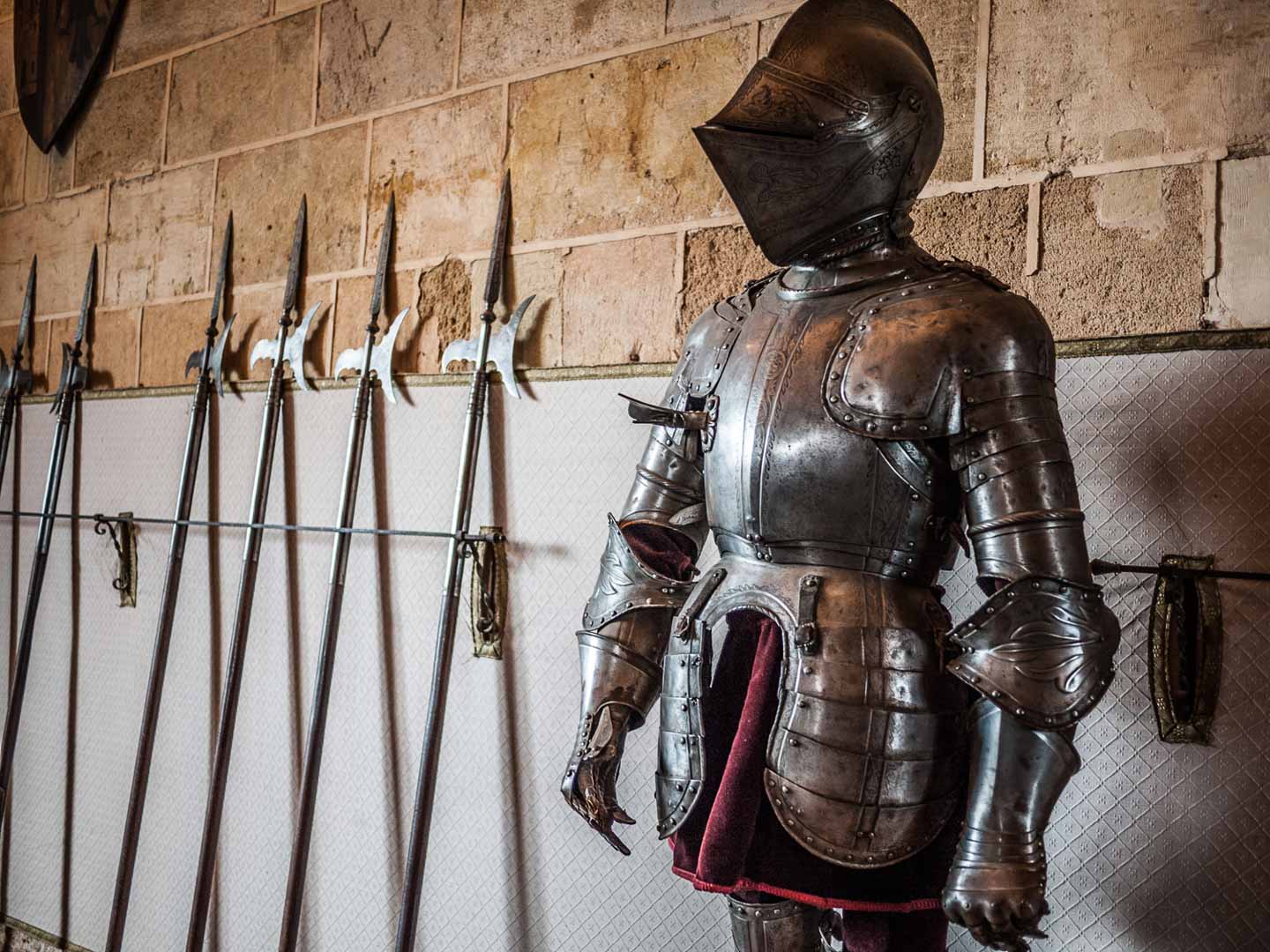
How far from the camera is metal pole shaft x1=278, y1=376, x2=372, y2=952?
2.52 meters

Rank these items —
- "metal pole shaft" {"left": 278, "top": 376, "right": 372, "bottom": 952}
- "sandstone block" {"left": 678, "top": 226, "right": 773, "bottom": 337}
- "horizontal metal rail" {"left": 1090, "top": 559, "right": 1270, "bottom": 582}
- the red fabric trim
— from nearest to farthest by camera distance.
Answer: the red fabric trim, "horizontal metal rail" {"left": 1090, "top": 559, "right": 1270, "bottom": 582}, "sandstone block" {"left": 678, "top": 226, "right": 773, "bottom": 337}, "metal pole shaft" {"left": 278, "top": 376, "right": 372, "bottom": 952}

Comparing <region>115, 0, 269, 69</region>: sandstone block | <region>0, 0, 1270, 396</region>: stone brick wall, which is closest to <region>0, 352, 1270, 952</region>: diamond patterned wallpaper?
<region>0, 0, 1270, 396</region>: stone brick wall

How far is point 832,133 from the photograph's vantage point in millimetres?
1530

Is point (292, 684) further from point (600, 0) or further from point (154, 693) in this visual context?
point (600, 0)

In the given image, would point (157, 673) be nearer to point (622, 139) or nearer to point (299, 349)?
point (299, 349)

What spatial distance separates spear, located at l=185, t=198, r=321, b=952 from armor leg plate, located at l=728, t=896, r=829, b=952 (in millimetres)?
1597

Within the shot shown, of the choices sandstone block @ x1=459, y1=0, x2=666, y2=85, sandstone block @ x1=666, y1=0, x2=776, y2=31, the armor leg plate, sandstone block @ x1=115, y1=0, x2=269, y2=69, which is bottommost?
the armor leg plate

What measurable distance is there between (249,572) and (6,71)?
2.21 m

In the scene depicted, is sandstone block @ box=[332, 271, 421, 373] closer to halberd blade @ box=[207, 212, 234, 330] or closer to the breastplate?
halberd blade @ box=[207, 212, 234, 330]

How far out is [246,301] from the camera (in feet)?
10.0

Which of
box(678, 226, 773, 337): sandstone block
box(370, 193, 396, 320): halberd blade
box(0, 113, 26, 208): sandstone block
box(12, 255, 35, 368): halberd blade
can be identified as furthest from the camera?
box(0, 113, 26, 208): sandstone block

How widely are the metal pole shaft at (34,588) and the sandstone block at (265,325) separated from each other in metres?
0.49

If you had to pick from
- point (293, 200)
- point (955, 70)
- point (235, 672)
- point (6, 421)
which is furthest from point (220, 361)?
point (955, 70)

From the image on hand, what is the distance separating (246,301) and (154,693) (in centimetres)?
98
